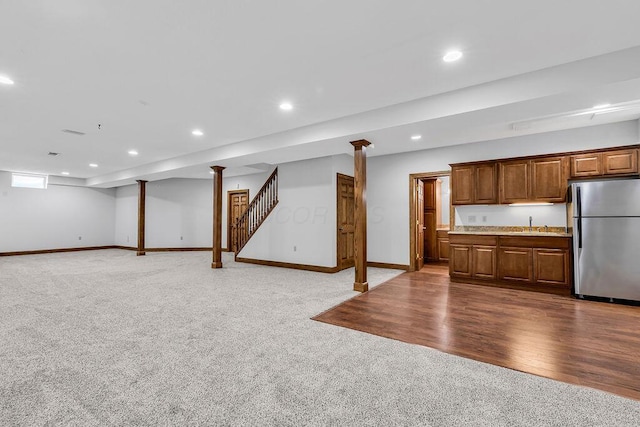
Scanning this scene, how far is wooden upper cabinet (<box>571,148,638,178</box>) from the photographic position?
13.4 feet

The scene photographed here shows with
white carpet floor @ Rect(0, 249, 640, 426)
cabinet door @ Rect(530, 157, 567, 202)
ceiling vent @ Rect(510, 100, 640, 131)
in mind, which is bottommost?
white carpet floor @ Rect(0, 249, 640, 426)

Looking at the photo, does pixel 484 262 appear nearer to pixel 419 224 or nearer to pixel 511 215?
pixel 511 215

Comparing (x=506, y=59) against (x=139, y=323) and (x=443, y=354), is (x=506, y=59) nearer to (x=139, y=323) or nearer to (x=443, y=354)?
(x=443, y=354)

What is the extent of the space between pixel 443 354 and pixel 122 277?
5906 millimetres

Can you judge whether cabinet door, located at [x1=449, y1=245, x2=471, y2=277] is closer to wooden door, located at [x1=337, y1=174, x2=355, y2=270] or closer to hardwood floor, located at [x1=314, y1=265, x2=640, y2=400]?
hardwood floor, located at [x1=314, y1=265, x2=640, y2=400]

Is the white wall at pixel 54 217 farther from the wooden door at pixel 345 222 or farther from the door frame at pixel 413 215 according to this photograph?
the door frame at pixel 413 215

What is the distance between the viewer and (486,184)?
206 inches

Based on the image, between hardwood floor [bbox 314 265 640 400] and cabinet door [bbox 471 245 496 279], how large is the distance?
12.1 inches

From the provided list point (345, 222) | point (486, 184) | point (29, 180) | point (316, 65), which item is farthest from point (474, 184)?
point (29, 180)

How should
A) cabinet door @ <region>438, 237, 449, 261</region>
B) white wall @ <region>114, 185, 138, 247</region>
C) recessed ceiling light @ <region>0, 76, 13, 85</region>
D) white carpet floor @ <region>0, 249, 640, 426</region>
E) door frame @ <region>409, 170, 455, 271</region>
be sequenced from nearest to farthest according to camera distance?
white carpet floor @ <region>0, 249, 640, 426</region>
recessed ceiling light @ <region>0, 76, 13, 85</region>
door frame @ <region>409, 170, 455, 271</region>
cabinet door @ <region>438, 237, 449, 261</region>
white wall @ <region>114, 185, 138, 247</region>

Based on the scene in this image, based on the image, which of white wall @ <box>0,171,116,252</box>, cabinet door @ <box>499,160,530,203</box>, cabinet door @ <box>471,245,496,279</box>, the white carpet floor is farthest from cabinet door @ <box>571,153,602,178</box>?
white wall @ <box>0,171,116,252</box>

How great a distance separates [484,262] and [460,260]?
38 cm

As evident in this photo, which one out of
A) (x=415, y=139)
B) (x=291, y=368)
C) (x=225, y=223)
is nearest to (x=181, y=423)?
(x=291, y=368)

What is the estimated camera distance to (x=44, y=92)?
3408 mm
